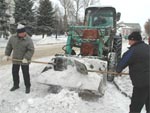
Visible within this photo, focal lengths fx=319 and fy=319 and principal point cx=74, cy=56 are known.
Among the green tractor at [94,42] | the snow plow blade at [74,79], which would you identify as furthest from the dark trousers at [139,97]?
the green tractor at [94,42]

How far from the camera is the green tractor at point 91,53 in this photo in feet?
24.2

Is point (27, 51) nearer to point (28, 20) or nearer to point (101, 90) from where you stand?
point (101, 90)

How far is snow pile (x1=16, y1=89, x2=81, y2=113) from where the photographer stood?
20.0 ft

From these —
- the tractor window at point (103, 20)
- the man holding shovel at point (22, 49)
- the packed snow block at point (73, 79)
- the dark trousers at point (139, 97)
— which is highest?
the tractor window at point (103, 20)

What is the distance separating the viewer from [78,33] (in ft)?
32.4

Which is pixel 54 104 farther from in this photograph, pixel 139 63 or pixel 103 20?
pixel 103 20

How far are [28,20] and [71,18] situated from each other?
3690 centimetres

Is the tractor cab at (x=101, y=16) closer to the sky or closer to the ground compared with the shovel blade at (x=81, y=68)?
closer to the sky

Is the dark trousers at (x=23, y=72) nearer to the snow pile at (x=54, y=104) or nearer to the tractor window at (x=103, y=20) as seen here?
the snow pile at (x=54, y=104)

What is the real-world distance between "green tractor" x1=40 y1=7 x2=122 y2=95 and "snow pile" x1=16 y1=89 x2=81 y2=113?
1.52 feet

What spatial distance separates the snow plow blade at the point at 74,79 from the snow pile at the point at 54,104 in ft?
1.27

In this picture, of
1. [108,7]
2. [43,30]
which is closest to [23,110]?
[108,7]

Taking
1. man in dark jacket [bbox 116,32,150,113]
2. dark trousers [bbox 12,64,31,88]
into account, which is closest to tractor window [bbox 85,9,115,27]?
dark trousers [bbox 12,64,31,88]

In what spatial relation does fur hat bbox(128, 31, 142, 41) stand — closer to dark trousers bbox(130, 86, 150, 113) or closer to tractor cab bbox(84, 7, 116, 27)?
dark trousers bbox(130, 86, 150, 113)
